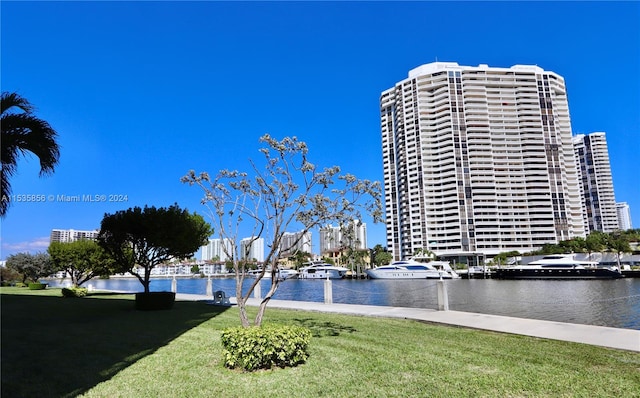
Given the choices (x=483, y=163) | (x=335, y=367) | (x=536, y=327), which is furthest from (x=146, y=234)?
(x=483, y=163)

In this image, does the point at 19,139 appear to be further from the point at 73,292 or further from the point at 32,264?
the point at 32,264

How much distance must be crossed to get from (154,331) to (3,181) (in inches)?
221

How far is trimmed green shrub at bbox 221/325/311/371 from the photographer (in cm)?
643

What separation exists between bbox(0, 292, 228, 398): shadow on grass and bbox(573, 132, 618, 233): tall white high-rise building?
216510 millimetres

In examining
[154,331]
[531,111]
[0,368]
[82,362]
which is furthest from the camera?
[531,111]

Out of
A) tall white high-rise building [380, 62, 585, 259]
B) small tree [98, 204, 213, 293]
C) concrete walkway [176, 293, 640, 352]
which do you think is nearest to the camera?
concrete walkway [176, 293, 640, 352]

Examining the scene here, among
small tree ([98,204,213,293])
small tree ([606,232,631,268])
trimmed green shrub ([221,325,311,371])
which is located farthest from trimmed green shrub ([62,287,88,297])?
small tree ([606,232,631,268])

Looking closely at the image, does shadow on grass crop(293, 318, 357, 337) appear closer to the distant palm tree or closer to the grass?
the grass

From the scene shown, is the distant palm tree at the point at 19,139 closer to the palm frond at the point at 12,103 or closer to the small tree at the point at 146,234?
the palm frond at the point at 12,103

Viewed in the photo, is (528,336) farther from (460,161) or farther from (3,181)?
(460,161)

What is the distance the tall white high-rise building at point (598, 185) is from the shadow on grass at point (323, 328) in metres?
213

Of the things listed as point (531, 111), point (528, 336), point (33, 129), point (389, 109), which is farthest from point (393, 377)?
point (389, 109)

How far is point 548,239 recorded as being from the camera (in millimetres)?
122438

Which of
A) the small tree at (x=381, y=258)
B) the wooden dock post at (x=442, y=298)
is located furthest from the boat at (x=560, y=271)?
the wooden dock post at (x=442, y=298)
